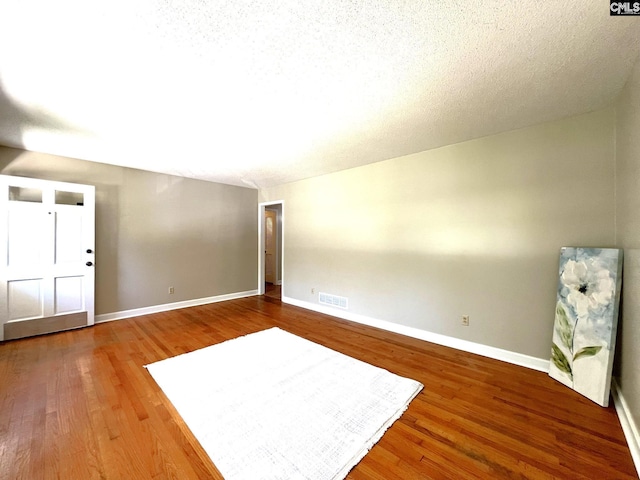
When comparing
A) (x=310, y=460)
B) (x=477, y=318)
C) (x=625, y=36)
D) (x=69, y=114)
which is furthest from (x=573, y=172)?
(x=69, y=114)

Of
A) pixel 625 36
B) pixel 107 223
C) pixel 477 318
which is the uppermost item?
pixel 625 36

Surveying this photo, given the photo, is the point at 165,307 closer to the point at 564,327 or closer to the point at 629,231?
the point at 564,327

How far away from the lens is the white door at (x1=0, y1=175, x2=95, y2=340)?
302 centimetres

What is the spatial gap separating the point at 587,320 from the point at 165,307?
5.53m

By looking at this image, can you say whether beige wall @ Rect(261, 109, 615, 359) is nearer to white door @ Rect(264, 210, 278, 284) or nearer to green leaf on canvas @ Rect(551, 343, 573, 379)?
green leaf on canvas @ Rect(551, 343, 573, 379)

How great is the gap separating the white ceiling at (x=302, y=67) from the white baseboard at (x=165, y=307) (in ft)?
8.41

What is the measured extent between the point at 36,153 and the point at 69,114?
1800 millimetres

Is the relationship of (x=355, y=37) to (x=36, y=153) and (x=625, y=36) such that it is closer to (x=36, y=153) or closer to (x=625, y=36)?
(x=625, y=36)

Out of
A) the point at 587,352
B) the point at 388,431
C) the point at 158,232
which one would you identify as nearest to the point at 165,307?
the point at 158,232

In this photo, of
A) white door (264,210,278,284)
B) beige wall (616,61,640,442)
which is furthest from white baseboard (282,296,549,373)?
white door (264,210,278,284)

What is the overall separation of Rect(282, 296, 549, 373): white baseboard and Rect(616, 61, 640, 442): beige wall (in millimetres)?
598

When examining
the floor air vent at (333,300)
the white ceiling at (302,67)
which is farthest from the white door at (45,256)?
the floor air vent at (333,300)

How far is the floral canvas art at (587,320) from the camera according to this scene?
6.20 ft

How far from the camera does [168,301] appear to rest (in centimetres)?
442
